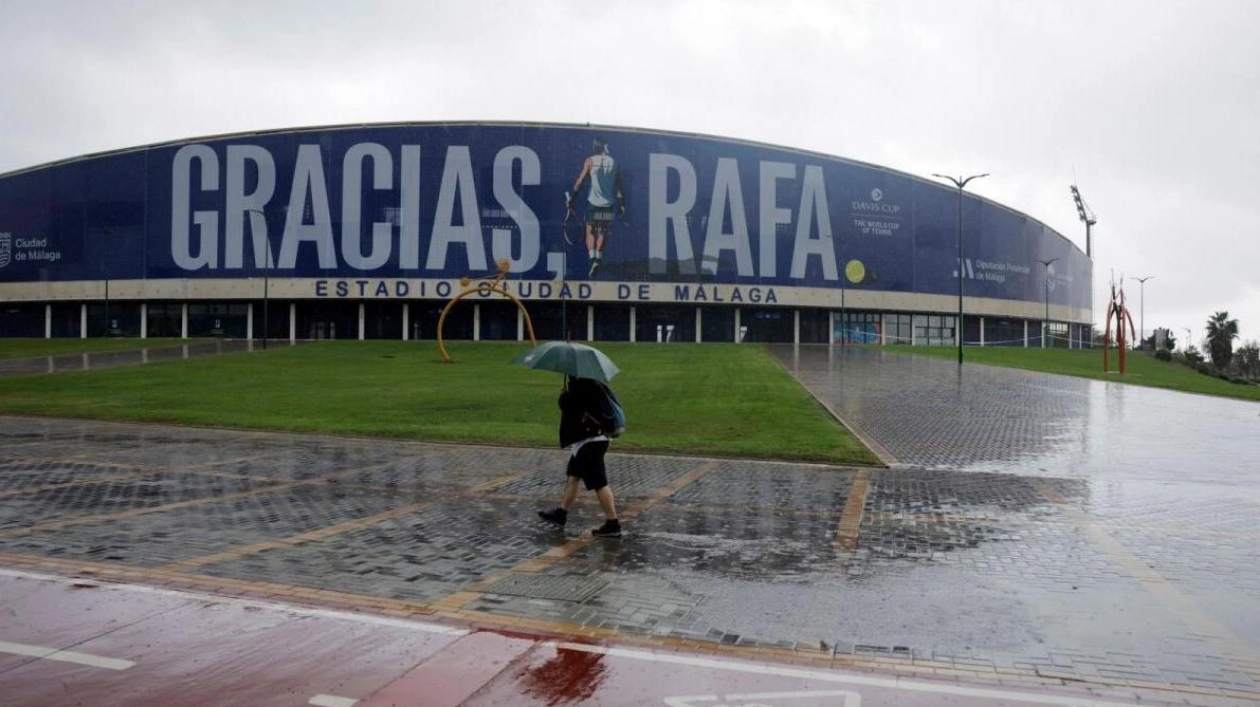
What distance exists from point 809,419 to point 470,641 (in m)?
14.6

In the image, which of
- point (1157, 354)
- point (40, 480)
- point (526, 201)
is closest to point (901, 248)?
point (1157, 354)

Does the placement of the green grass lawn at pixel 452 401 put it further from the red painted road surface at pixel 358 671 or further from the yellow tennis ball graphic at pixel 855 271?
the yellow tennis ball graphic at pixel 855 271

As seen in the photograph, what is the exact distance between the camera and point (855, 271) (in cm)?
6894

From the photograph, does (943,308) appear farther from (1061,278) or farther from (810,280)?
(1061,278)

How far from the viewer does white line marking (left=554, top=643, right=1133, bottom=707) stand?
180 inches

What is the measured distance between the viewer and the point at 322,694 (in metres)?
4.48

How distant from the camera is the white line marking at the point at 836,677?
4568 mm

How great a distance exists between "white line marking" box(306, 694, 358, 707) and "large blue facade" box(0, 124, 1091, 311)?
194ft

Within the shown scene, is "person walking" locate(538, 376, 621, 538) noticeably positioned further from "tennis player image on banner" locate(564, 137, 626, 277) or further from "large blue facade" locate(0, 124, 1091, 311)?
"tennis player image on banner" locate(564, 137, 626, 277)

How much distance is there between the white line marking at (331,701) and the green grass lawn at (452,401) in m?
10.4

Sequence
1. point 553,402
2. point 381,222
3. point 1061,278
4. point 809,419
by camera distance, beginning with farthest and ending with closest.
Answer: point 1061,278 < point 381,222 < point 553,402 < point 809,419

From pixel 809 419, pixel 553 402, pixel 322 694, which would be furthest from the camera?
pixel 553 402

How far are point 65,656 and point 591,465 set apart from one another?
179 inches

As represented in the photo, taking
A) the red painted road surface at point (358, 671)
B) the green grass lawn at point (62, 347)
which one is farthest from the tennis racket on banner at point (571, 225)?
the red painted road surface at point (358, 671)
